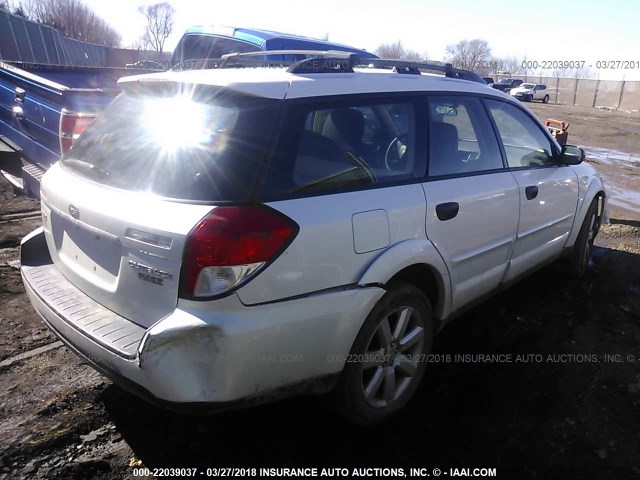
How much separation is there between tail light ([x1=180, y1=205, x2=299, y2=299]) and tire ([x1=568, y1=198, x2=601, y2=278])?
12.1ft

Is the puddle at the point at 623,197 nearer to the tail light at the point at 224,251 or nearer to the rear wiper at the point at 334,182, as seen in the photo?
the rear wiper at the point at 334,182

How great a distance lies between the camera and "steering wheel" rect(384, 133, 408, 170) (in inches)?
108

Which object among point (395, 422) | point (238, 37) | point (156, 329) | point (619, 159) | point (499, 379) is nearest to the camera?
point (156, 329)

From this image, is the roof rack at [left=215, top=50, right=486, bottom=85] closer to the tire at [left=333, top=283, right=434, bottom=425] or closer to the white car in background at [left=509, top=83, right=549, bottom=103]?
the tire at [left=333, top=283, right=434, bottom=425]

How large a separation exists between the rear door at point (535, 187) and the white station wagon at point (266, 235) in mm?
512

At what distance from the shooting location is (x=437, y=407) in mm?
2953

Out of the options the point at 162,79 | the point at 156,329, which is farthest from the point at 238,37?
the point at 156,329

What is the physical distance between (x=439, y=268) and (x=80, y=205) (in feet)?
6.22

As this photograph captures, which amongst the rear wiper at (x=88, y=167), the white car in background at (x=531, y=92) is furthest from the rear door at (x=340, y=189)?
the white car in background at (x=531, y=92)

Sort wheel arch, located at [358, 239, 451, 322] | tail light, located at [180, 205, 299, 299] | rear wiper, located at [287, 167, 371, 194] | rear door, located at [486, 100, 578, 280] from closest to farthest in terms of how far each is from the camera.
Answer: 1. tail light, located at [180, 205, 299, 299]
2. rear wiper, located at [287, 167, 371, 194]
3. wheel arch, located at [358, 239, 451, 322]
4. rear door, located at [486, 100, 578, 280]

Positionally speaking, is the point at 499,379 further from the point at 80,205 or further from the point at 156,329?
the point at 80,205

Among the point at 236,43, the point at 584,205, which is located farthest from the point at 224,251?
the point at 236,43

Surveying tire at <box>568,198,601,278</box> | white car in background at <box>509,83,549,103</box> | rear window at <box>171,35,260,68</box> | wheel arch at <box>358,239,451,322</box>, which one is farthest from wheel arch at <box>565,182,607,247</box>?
white car in background at <box>509,83,549,103</box>

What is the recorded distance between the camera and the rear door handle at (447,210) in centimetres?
283
